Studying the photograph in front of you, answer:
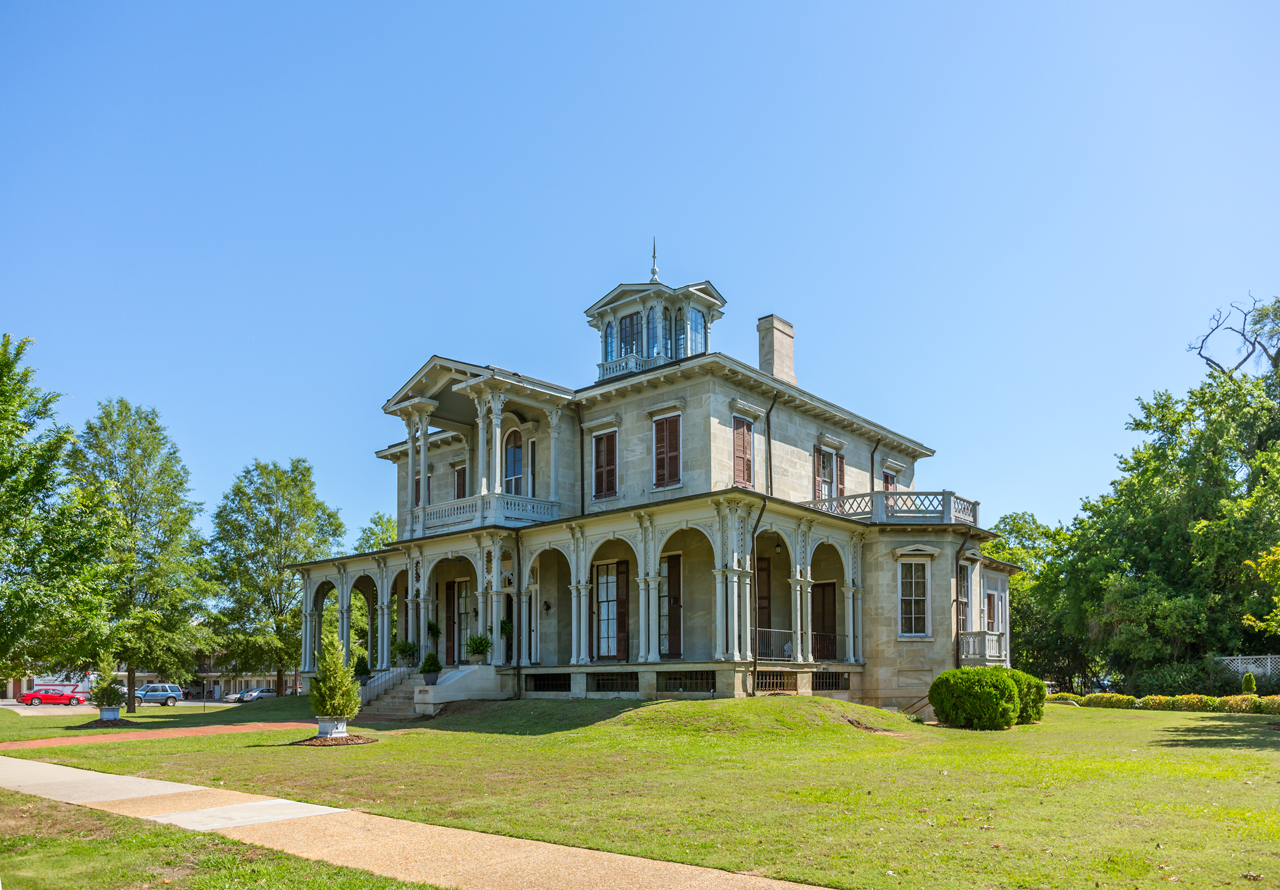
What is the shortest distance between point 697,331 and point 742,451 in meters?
5.88

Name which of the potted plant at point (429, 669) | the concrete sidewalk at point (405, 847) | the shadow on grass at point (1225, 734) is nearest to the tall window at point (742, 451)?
the potted plant at point (429, 669)

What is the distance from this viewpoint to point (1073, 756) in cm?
1659

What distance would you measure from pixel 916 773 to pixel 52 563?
592 inches

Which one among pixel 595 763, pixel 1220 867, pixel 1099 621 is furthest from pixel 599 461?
pixel 1220 867

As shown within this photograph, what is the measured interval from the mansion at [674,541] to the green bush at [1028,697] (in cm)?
299

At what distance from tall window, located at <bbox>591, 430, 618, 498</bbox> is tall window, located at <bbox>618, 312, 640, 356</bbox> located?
3.47 m

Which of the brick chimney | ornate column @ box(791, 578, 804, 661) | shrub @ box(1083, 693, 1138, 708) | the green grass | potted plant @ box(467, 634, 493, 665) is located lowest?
shrub @ box(1083, 693, 1138, 708)

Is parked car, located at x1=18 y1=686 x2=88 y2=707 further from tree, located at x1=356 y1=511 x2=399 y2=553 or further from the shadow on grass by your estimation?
the shadow on grass

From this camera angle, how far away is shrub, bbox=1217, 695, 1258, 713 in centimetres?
3117

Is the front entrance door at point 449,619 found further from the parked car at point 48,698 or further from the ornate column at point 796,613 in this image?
the parked car at point 48,698

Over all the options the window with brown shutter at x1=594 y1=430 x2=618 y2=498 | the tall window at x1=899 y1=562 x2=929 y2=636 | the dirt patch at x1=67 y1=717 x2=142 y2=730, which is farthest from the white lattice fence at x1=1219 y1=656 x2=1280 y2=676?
the dirt patch at x1=67 y1=717 x2=142 y2=730

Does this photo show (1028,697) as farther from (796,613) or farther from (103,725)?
(103,725)

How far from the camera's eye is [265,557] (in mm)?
51469

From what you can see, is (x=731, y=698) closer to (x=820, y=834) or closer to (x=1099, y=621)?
(x=820, y=834)
